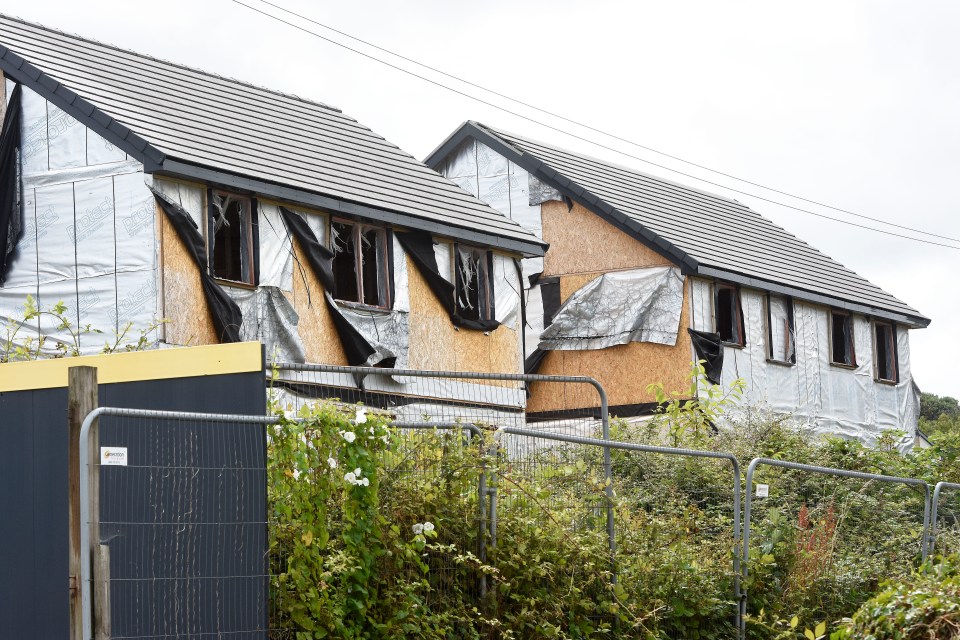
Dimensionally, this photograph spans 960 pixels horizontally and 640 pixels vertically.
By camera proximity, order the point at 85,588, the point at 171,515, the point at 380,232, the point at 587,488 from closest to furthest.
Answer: the point at 85,588 < the point at 171,515 < the point at 587,488 < the point at 380,232

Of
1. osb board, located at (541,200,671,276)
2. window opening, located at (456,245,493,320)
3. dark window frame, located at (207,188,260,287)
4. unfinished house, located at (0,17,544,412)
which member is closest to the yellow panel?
unfinished house, located at (0,17,544,412)

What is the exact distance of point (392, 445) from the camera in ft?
29.5

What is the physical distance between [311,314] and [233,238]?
1.60m

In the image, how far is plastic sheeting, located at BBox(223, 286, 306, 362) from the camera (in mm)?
17859

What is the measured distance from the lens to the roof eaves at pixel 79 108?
1681 centimetres

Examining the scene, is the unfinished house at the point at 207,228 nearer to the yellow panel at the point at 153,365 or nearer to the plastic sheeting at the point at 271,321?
the plastic sheeting at the point at 271,321

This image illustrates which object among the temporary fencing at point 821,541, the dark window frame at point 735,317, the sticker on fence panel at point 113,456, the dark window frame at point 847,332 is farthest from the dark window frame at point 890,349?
the sticker on fence panel at point 113,456

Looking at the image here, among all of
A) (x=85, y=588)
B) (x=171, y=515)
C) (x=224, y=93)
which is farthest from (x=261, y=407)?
(x=224, y=93)

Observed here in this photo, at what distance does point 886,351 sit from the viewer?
32.1 meters

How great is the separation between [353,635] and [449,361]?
1308 cm

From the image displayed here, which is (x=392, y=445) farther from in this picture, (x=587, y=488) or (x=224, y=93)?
(x=224, y=93)

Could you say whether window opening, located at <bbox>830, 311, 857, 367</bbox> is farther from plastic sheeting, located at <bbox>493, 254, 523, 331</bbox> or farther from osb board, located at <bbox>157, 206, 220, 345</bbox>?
osb board, located at <bbox>157, 206, 220, 345</bbox>

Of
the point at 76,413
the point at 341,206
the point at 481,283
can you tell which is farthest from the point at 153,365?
the point at 481,283

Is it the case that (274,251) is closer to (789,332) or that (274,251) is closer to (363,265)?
(363,265)
